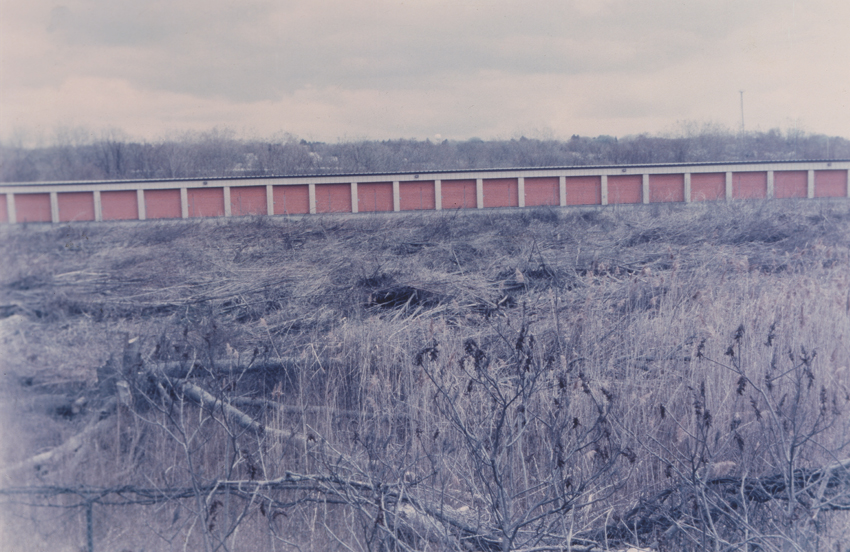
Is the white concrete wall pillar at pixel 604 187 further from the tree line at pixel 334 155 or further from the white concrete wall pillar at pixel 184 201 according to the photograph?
the white concrete wall pillar at pixel 184 201

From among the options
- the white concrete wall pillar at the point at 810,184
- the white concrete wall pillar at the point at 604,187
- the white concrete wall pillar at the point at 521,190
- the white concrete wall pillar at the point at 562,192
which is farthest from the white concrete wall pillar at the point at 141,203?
the white concrete wall pillar at the point at 810,184

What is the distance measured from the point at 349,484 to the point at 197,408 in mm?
1955

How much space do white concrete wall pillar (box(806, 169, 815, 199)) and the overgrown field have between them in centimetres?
1586

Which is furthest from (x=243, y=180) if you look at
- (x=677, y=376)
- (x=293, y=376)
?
(x=677, y=376)

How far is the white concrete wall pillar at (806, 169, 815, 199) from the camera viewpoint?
72.6ft

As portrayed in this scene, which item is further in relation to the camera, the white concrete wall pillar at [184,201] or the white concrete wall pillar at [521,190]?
the white concrete wall pillar at [521,190]

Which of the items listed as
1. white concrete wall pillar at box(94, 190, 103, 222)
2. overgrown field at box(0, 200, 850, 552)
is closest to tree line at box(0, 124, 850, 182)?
white concrete wall pillar at box(94, 190, 103, 222)

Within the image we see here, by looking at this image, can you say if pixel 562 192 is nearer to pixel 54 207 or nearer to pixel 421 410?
pixel 54 207

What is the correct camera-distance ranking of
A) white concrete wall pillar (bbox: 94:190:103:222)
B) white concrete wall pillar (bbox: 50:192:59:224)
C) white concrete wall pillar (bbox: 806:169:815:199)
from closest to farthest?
white concrete wall pillar (bbox: 50:192:59:224) < white concrete wall pillar (bbox: 94:190:103:222) < white concrete wall pillar (bbox: 806:169:815:199)

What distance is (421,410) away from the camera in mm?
3971

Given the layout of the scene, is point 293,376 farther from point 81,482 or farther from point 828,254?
point 828,254

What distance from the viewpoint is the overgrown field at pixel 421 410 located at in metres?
2.75

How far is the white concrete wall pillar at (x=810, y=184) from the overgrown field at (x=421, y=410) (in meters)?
15.9

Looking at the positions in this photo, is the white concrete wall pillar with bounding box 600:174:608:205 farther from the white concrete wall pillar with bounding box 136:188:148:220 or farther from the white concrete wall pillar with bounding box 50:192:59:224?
the white concrete wall pillar with bounding box 50:192:59:224
